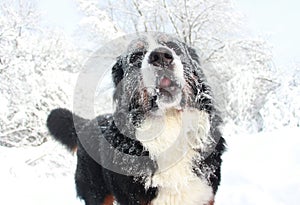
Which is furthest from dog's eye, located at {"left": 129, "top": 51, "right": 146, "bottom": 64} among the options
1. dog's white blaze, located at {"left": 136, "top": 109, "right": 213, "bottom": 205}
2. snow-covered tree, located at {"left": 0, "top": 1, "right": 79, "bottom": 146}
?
snow-covered tree, located at {"left": 0, "top": 1, "right": 79, "bottom": 146}

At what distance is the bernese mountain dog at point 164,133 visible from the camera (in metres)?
3.16

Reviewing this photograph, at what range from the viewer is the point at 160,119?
10.5ft

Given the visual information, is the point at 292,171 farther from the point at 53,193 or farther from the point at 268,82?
the point at 268,82

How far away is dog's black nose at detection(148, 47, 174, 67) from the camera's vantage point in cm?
304

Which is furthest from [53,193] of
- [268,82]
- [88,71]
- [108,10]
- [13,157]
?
[108,10]

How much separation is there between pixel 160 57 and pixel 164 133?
0.63 metres

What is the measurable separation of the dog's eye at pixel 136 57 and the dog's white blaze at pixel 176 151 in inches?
20.4

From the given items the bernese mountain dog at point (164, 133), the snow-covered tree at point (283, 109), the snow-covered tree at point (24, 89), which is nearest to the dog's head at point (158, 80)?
the bernese mountain dog at point (164, 133)

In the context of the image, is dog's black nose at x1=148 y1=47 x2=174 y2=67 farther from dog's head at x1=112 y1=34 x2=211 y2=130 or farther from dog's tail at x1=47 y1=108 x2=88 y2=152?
dog's tail at x1=47 y1=108 x2=88 y2=152

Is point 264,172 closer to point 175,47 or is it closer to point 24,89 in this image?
point 175,47

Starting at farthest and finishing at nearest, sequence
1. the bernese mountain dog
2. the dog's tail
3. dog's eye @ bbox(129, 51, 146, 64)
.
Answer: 1. the dog's tail
2. dog's eye @ bbox(129, 51, 146, 64)
3. the bernese mountain dog

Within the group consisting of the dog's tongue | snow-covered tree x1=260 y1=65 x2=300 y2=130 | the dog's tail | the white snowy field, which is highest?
the dog's tongue

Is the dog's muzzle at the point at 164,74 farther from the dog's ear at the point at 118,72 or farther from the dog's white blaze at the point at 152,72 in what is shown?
the dog's ear at the point at 118,72

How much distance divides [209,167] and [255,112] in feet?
40.2
